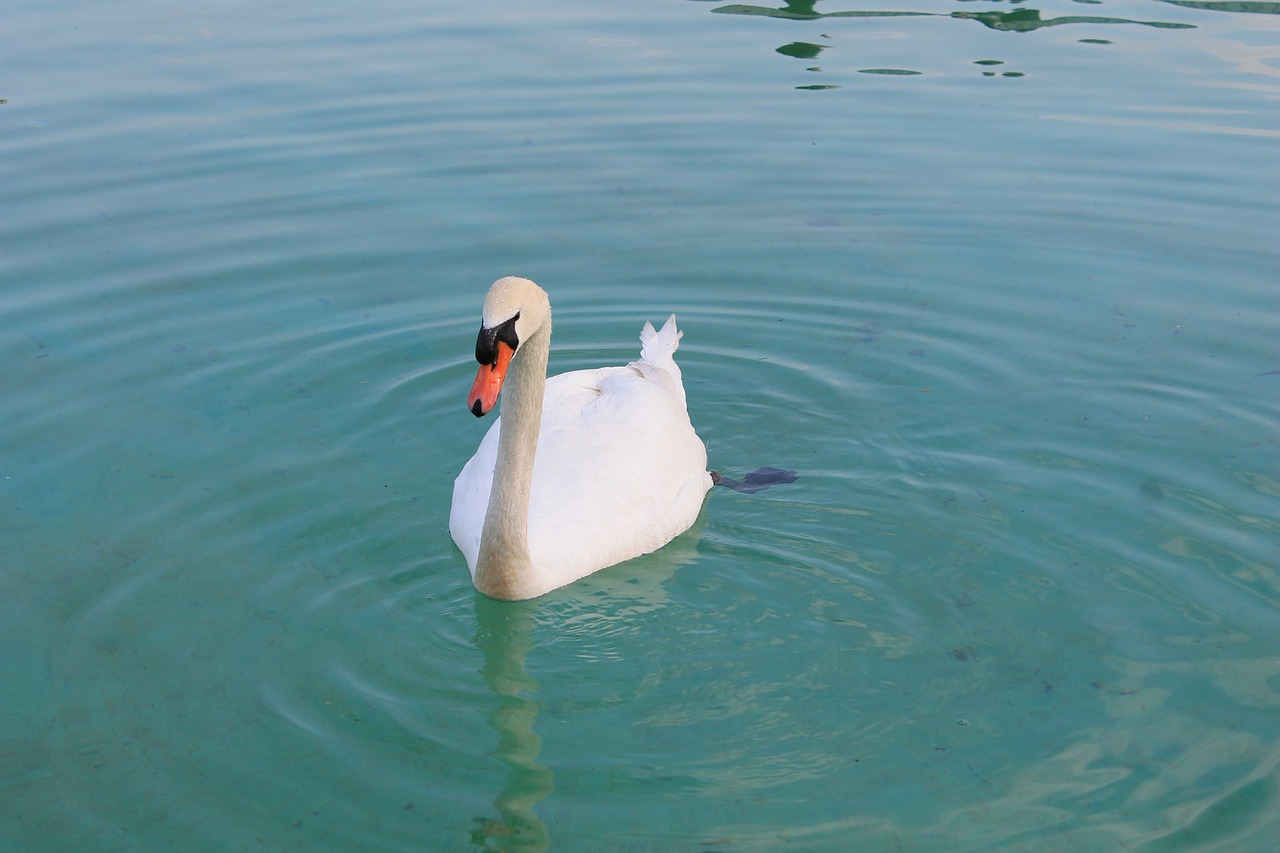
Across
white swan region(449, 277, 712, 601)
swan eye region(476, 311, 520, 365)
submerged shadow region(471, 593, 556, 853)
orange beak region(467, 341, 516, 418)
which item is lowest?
submerged shadow region(471, 593, 556, 853)

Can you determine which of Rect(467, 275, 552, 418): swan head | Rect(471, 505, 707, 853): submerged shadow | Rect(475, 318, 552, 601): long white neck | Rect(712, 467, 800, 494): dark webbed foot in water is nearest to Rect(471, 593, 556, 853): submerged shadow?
Rect(471, 505, 707, 853): submerged shadow

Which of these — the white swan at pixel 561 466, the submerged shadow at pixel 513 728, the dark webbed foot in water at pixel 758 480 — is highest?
the white swan at pixel 561 466

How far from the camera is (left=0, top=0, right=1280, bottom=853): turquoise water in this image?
580cm

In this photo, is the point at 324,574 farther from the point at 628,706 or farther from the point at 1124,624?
the point at 1124,624

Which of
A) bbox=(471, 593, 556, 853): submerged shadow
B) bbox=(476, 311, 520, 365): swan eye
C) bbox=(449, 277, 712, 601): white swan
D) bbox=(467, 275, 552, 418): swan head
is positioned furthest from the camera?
bbox=(449, 277, 712, 601): white swan

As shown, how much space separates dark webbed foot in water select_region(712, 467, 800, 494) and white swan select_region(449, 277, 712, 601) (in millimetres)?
131

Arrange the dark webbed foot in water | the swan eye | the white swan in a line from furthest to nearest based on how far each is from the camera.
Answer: the dark webbed foot in water < the white swan < the swan eye

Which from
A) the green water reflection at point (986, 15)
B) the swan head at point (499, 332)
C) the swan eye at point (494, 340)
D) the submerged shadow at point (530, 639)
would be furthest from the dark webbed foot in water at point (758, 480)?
the green water reflection at point (986, 15)

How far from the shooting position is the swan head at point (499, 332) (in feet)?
19.6

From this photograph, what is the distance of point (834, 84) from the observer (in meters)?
14.7

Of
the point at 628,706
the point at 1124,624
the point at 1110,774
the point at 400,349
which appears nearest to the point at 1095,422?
the point at 1124,624

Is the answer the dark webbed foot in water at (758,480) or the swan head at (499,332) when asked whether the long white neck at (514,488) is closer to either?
the swan head at (499,332)

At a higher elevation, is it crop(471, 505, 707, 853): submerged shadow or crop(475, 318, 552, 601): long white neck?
crop(475, 318, 552, 601): long white neck

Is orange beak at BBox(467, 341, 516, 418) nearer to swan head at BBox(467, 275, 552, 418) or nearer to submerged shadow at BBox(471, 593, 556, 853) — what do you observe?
swan head at BBox(467, 275, 552, 418)
